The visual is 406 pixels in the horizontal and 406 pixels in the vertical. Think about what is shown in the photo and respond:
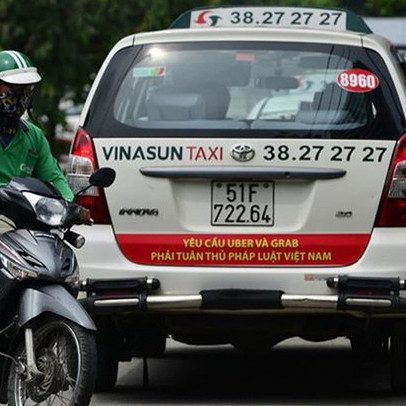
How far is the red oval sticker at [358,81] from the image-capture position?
334 inches

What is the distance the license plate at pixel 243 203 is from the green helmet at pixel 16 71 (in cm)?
138

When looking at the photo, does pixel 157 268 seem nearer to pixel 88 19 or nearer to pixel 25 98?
pixel 25 98

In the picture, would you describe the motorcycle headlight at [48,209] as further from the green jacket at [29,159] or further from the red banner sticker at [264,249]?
the red banner sticker at [264,249]

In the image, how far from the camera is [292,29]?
8703 mm

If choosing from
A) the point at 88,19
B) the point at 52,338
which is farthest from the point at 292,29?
the point at 88,19

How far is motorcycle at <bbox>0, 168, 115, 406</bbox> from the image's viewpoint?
6879mm

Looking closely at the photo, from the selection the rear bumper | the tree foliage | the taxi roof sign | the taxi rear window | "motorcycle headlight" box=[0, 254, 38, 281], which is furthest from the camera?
the tree foliage

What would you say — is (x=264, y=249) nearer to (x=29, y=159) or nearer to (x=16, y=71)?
(x=29, y=159)

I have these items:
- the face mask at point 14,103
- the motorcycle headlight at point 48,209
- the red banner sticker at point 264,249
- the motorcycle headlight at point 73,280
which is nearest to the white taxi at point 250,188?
the red banner sticker at point 264,249

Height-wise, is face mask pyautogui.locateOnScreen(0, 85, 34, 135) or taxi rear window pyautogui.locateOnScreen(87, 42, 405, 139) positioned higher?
face mask pyautogui.locateOnScreen(0, 85, 34, 135)

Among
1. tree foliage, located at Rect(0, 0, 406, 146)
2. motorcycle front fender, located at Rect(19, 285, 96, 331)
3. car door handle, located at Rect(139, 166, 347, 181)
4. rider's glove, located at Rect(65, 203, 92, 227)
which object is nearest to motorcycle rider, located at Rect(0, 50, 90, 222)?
rider's glove, located at Rect(65, 203, 92, 227)

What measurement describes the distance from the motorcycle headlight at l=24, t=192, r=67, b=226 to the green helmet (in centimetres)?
50

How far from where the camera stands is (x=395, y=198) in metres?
8.28

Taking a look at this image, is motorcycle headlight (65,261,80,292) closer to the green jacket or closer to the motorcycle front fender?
the motorcycle front fender
